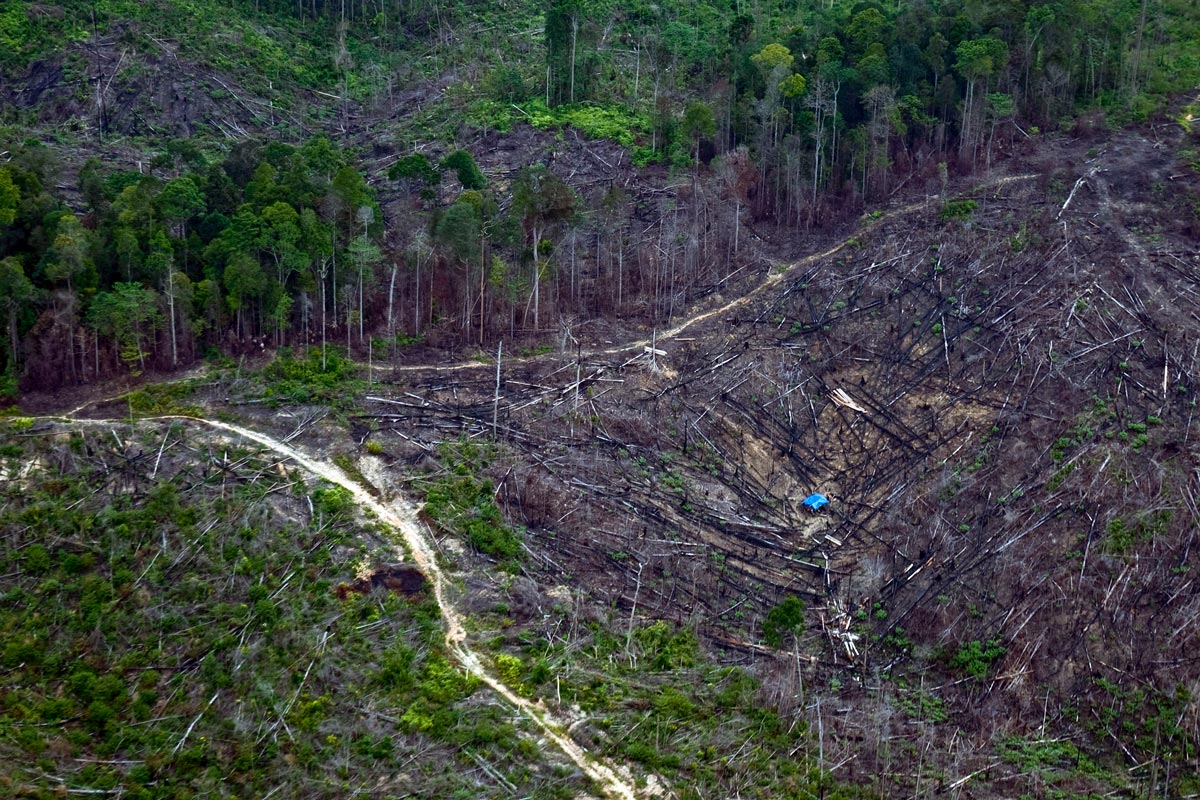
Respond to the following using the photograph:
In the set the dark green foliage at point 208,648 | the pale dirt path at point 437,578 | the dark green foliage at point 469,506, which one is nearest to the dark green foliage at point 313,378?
the pale dirt path at point 437,578

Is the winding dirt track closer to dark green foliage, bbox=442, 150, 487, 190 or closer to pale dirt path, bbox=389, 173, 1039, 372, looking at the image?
pale dirt path, bbox=389, 173, 1039, 372

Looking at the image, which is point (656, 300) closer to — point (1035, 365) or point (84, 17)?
point (1035, 365)

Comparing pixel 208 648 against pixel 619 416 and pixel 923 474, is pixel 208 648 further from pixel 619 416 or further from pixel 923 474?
pixel 923 474

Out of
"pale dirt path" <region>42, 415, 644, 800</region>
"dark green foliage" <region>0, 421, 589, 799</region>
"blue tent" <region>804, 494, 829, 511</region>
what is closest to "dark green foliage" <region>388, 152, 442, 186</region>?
"pale dirt path" <region>42, 415, 644, 800</region>

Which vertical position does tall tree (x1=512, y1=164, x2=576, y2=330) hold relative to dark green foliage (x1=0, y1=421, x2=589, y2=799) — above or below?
above

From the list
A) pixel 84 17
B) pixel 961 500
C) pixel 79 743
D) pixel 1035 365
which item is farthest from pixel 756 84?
pixel 79 743

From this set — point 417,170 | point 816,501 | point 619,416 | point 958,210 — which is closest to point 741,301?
point 619,416

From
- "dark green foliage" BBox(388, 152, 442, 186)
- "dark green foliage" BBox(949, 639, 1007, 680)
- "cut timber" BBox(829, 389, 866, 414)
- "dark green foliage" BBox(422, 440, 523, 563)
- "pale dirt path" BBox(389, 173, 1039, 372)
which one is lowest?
"dark green foliage" BBox(949, 639, 1007, 680)

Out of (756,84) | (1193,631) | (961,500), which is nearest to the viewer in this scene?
(1193,631)

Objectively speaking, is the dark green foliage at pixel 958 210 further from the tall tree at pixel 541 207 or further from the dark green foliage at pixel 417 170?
the dark green foliage at pixel 417 170
